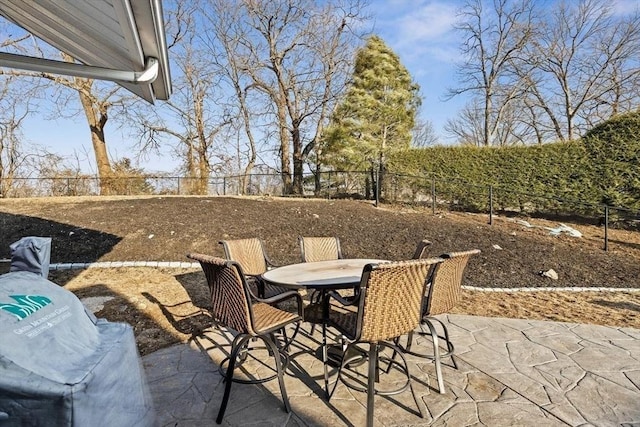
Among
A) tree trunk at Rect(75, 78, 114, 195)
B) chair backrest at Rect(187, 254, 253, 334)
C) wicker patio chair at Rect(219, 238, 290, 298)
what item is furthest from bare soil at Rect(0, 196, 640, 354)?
tree trunk at Rect(75, 78, 114, 195)

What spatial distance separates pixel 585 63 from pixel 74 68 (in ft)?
73.7

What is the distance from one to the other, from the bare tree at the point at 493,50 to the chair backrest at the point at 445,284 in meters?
18.2

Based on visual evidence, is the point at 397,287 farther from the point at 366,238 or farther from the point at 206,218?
the point at 206,218

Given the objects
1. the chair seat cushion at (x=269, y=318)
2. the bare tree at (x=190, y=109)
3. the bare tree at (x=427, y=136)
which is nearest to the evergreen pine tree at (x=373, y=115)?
the bare tree at (x=190, y=109)

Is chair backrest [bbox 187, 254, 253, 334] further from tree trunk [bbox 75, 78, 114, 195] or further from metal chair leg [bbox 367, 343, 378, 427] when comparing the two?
tree trunk [bbox 75, 78, 114, 195]

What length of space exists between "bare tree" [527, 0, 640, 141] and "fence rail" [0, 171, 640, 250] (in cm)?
1255

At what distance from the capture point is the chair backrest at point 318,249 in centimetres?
359

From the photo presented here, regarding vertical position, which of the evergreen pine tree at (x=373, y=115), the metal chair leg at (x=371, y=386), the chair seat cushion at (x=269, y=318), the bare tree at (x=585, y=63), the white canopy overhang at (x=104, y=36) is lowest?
the metal chair leg at (x=371, y=386)

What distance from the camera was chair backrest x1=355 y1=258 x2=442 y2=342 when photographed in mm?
1855

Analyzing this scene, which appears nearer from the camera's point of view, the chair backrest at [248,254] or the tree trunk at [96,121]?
the chair backrest at [248,254]

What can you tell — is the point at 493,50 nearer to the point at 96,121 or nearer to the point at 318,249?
the point at 96,121

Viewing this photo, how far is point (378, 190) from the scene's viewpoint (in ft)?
30.5

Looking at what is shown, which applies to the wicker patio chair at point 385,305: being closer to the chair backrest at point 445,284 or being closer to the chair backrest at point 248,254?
the chair backrest at point 445,284

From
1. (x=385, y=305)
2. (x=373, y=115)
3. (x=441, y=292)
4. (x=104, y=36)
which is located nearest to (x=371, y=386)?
(x=385, y=305)
